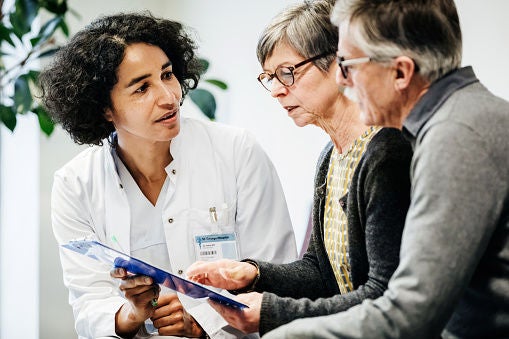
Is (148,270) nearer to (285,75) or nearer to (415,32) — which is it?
(285,75)

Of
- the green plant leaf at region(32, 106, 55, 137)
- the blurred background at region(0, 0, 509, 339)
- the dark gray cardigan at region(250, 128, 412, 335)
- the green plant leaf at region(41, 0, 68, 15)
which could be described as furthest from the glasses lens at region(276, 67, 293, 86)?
the green plant leaf at region(41, 0, 68, 15)

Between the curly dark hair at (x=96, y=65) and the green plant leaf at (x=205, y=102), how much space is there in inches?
36.7

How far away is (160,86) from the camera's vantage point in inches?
85.3

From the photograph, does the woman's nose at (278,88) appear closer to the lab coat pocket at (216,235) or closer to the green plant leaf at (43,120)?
the lab coat pocket at (216,235)

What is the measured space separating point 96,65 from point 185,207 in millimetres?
531

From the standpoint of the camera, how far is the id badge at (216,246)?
7.06 ft

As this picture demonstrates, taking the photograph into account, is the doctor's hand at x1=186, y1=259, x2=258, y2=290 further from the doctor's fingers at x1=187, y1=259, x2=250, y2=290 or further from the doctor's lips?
the doctor's lips

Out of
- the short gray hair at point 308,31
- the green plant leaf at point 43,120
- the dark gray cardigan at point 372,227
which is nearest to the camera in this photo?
the dark gray cardigan at point 372,227

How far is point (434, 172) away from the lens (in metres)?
1.06

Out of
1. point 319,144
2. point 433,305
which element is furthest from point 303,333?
point 319,144

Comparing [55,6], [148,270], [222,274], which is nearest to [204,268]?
[222,274]

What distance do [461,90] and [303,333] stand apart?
0.48m

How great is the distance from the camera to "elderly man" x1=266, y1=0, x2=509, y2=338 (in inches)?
41.0

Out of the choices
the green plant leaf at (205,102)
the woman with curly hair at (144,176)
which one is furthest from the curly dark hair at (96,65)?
the green plant leaf at (205,102)
